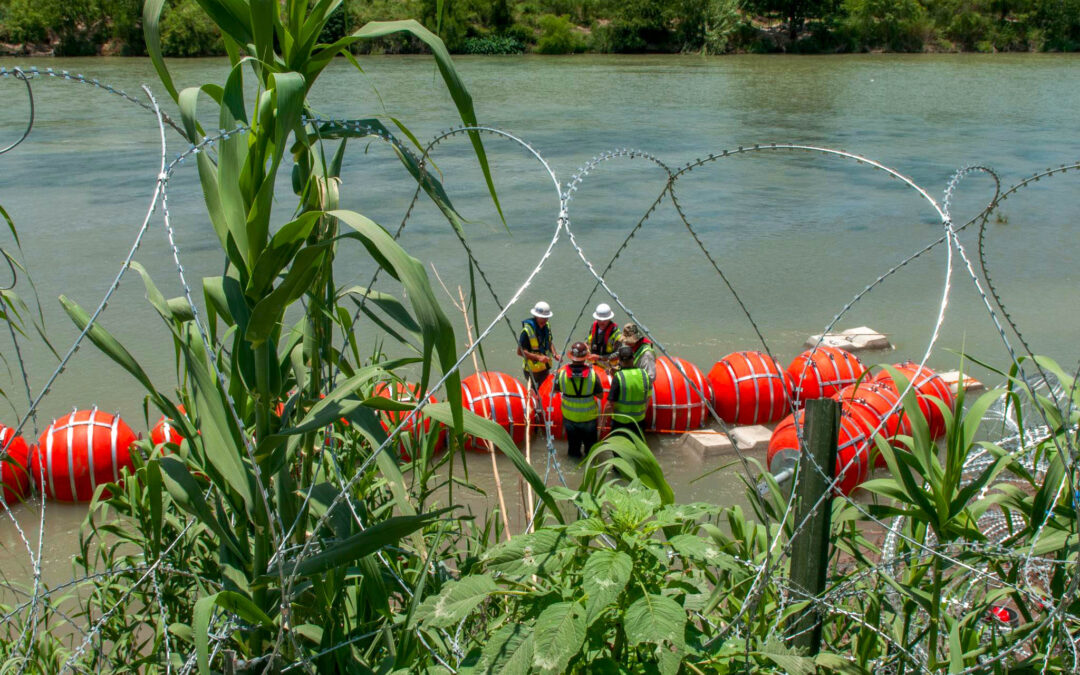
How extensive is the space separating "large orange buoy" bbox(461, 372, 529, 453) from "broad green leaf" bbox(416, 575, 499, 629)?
16.1 ft

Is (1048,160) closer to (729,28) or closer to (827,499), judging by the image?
(827,499)

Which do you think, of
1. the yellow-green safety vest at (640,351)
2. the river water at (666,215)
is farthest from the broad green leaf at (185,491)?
the yellow-green safety vest at (640,351)

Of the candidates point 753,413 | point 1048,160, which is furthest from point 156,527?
point 1048,160

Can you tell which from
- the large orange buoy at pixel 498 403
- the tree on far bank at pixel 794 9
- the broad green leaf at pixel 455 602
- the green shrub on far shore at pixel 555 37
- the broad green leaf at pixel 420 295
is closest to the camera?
the broad green leaf at pixel 420 295

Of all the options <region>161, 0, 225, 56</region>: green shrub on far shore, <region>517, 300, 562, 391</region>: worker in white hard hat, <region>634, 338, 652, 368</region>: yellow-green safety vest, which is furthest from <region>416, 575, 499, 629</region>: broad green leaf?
<region>161, 0, 225, 56</region>: green shrub on far shore

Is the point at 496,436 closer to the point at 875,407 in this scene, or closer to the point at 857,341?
the point at 875,407

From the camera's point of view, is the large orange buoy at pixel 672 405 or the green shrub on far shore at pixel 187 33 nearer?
the large orange buoy at pixel 672 405

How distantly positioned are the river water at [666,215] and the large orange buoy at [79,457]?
0.23 m

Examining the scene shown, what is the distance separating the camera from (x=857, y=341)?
31.6ft

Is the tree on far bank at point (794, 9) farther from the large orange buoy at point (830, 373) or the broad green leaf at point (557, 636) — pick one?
the broad green leaf at point (557, 636)

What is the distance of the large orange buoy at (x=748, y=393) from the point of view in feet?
25.7

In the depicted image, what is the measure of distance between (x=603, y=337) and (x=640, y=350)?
0.32 m

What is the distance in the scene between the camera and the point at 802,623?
2.56 metres

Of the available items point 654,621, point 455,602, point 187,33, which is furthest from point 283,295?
point 187,33
